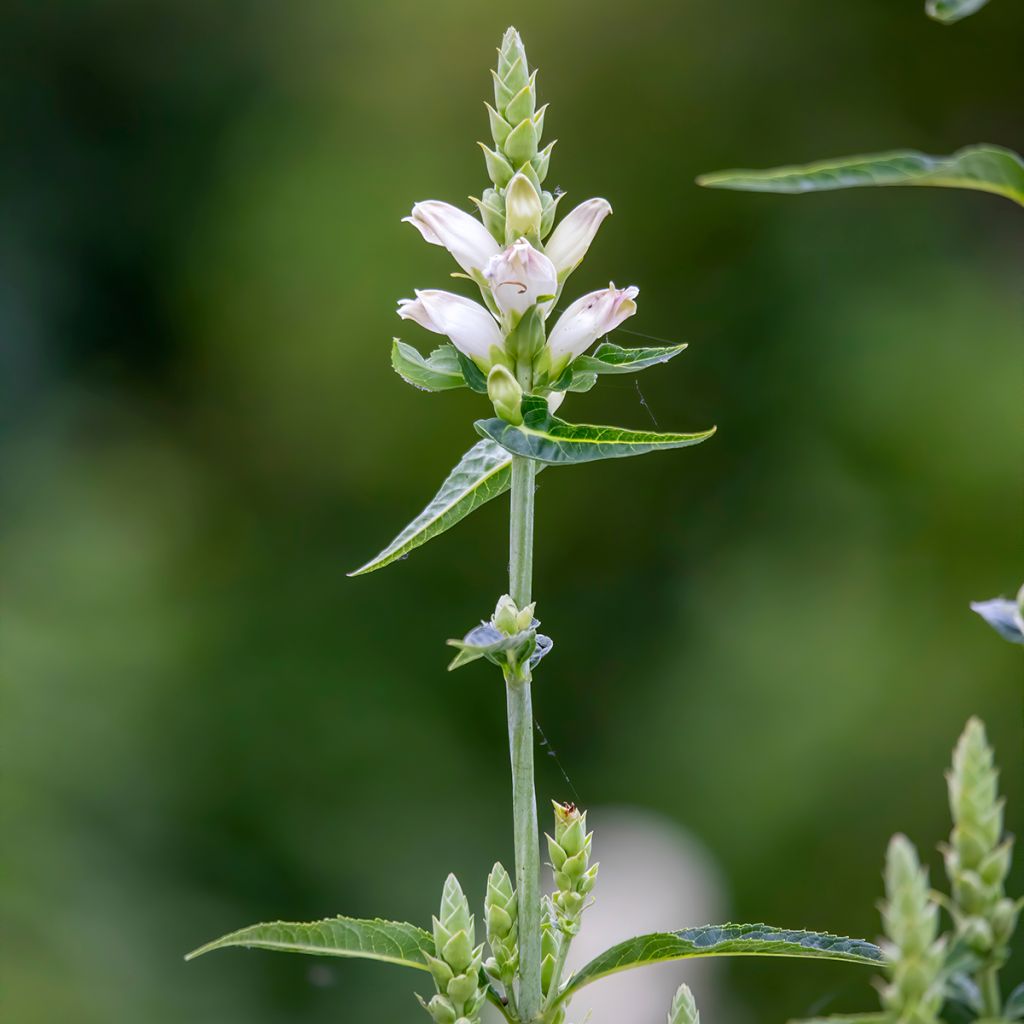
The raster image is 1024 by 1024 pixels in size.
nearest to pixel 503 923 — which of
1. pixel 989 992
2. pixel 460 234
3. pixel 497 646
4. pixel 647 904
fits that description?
pixel 497 646

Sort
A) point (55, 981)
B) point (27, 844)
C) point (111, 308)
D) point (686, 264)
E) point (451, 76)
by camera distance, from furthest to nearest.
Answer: point (111, 308) → point (451, 76) → point (686, 264) → point (27, 844) → point (55, 981)

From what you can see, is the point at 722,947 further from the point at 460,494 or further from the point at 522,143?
the point at 522,143

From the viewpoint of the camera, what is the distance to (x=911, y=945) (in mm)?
368

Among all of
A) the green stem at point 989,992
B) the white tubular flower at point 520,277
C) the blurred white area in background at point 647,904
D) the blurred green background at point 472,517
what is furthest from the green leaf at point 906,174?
the blurred green background at point 472,517

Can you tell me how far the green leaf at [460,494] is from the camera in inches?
24.9

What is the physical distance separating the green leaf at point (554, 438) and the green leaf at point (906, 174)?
0.47 feet

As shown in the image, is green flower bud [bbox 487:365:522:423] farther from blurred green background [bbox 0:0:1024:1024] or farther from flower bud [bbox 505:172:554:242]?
blurred green background [bbox 0:0:1024:1024]

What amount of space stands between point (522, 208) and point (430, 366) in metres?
0.11

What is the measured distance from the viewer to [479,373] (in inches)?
26.5

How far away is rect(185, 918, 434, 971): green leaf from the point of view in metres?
0.57

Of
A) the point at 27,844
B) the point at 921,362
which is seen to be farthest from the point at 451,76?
the point at 27,844

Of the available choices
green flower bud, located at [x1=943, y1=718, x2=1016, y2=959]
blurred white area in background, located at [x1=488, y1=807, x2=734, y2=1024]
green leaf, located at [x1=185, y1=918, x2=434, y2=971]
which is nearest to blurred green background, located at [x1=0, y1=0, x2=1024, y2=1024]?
blurred white area in background, located at [x1=488, y1=807, x2=734, y2=1024]

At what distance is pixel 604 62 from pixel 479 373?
3272 mm

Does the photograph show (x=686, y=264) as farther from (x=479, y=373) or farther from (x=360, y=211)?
(x=479, y=373)
